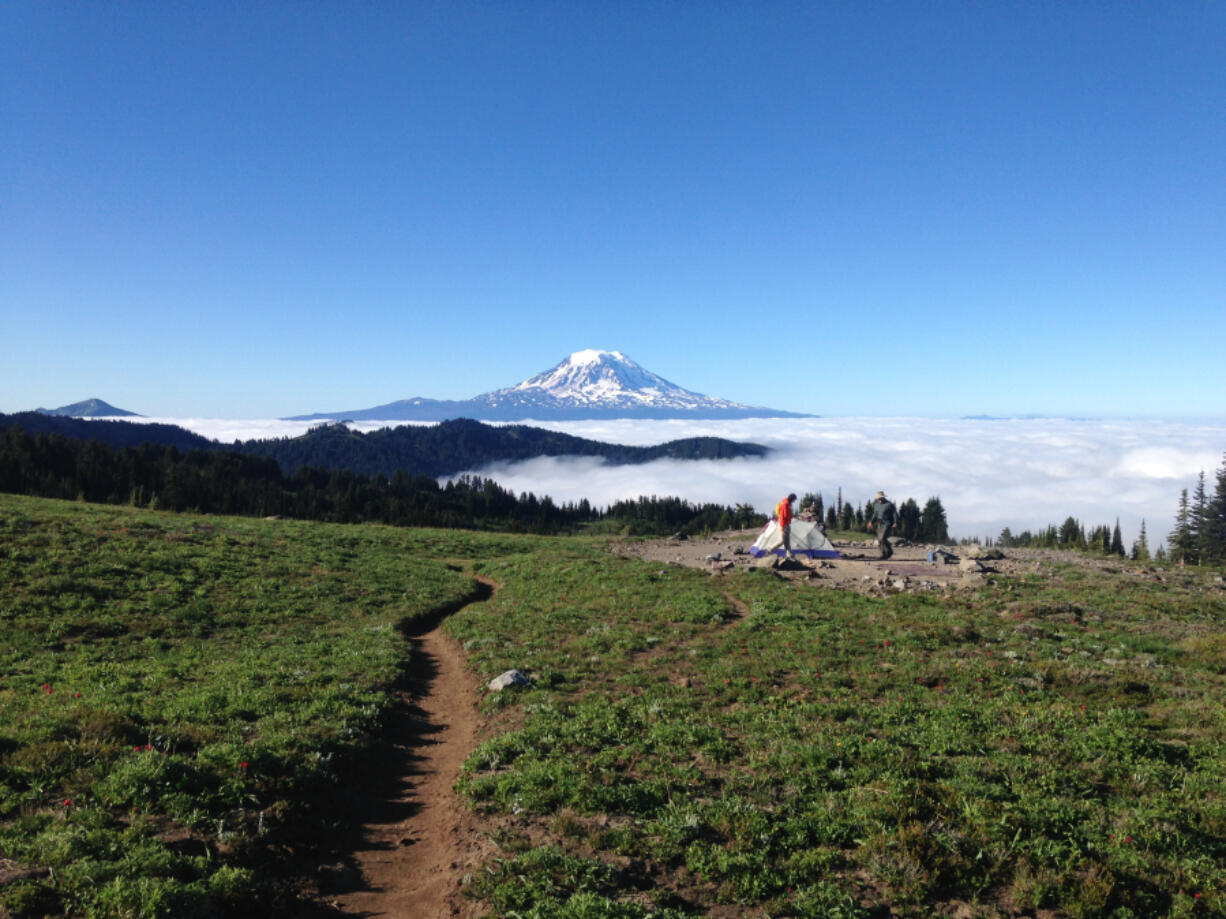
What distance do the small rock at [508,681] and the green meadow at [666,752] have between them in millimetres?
857

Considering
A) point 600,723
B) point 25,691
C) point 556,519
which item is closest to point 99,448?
point 556,519

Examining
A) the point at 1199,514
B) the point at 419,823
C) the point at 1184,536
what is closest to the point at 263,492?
the point at 419,823

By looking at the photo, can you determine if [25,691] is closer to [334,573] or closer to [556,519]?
[334,573]

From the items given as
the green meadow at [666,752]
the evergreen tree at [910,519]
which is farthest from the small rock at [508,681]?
the evergreen tree at [910,519]

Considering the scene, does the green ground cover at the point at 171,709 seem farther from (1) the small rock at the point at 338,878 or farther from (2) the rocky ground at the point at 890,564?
(2) the rocky ground at the point at 890,564

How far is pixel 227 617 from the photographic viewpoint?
70.3 ft

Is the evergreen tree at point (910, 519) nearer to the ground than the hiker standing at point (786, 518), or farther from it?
nearer to the ground

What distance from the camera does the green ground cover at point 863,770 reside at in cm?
733

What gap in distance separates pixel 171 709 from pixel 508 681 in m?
7.35

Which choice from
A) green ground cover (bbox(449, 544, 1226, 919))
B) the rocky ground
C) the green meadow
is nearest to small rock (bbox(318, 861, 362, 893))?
the green meadow

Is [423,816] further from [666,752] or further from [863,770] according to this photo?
[863,770]

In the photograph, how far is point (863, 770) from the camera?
33.0 feet

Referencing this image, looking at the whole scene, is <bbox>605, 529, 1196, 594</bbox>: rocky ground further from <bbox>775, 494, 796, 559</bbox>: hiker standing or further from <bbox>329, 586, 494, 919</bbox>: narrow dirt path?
<bbox>329, 586, 494, 919</bbox>: narrow dirt path

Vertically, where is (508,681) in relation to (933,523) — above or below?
above
